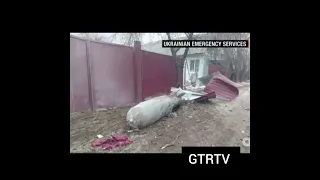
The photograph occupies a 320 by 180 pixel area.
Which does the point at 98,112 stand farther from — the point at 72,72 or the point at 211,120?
the point at 211,120

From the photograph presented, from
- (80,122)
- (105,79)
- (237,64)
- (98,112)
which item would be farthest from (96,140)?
(237,64)

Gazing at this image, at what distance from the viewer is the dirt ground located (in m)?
2.85

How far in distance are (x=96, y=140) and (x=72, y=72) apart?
1324mm

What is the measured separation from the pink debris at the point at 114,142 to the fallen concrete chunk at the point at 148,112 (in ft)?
0.93

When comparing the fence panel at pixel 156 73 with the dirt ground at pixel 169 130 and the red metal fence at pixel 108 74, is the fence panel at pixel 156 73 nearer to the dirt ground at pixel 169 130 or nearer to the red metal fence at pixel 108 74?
the red metal fence at pixel 108 74

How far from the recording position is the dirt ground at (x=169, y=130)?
2.85m

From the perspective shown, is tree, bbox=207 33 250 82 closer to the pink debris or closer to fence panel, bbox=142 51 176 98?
fence panel, bbox=142 51 176 98

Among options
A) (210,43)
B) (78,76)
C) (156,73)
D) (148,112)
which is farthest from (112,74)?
(210,43)

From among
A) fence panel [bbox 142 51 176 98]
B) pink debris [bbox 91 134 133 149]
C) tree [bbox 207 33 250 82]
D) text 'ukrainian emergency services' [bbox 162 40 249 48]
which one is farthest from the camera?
tree [bbox 207 33 250 82]

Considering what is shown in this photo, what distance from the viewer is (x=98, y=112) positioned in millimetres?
4020

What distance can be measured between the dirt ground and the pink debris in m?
0.08

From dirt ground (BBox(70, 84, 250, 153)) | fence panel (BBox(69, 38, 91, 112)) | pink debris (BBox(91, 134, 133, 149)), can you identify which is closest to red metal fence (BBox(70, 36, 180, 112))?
fence panel (BBox(69, 38, 91, 112))

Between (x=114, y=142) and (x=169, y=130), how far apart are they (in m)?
0.90

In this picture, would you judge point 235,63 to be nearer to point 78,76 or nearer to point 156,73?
point 156,73
